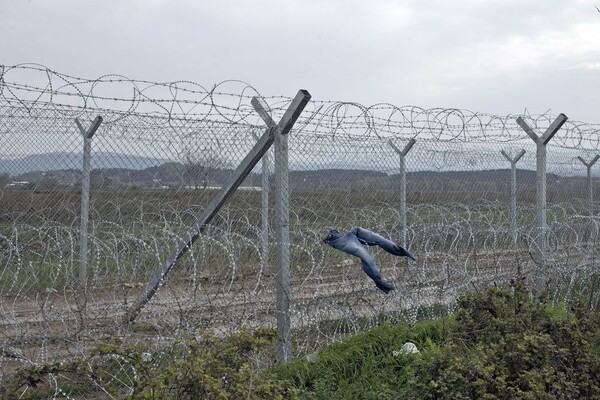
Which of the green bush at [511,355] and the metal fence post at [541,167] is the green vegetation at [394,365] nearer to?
the green bush at [511,355]

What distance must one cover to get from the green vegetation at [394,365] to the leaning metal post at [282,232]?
0.24 m

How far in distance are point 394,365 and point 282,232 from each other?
3.82ft

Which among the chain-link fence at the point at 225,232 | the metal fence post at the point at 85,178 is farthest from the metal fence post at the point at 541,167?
the metal fence post at the point at 85,178

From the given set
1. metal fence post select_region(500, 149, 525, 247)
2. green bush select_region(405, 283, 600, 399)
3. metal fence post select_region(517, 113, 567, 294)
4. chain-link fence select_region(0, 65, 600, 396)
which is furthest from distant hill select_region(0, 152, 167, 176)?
metal fence post select_region(500, 149, 525, 247)

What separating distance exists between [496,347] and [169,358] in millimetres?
1828

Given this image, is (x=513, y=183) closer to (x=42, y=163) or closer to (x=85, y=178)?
(x=85, y=178)

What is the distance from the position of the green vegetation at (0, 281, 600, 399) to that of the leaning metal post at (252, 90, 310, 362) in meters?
0.24

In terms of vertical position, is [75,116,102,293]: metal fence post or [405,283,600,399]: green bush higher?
[75,116,102,293]: metal fence post

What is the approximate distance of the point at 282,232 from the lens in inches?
211

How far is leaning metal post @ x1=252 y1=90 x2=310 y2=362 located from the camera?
5262 millimetres

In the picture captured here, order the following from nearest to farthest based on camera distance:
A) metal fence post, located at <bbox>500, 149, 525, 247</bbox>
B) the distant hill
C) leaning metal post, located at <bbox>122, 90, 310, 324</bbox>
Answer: leaning metal post, located at <bbox>122, 90, 310, 324</bbox>, the distant hill, metal fence post, located at <bbox>500, 149, 525, 247</bbox>

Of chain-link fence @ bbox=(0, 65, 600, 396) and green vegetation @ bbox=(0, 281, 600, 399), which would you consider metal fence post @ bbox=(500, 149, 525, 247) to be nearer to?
chain-link fence @ bbox=(0, 65, 600, 396)

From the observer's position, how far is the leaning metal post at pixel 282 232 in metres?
5.26

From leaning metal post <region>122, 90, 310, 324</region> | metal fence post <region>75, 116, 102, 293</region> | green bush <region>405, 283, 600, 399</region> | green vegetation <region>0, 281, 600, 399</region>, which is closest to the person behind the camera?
green vegetation <region>0, 281, 600, 399</region>
